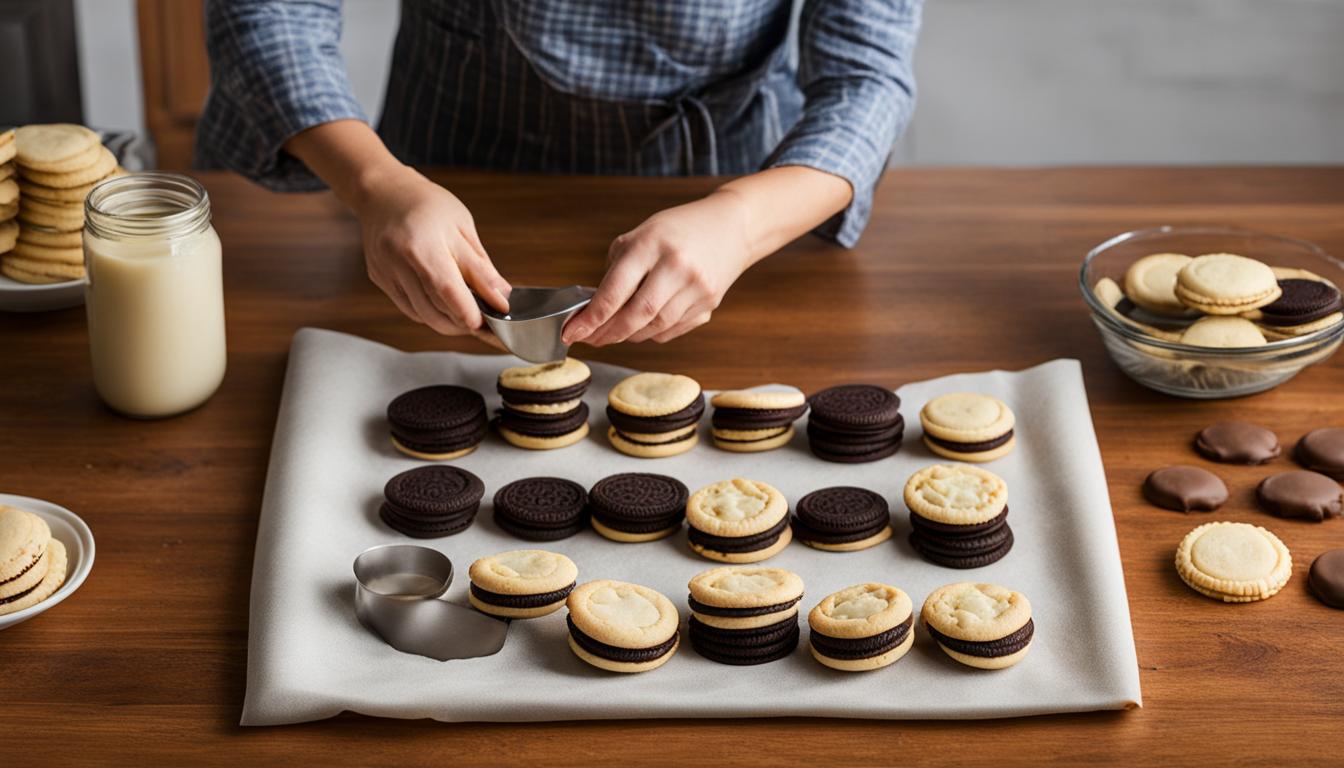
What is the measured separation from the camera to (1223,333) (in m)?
1.36

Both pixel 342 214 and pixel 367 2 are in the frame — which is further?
pixel 367 2

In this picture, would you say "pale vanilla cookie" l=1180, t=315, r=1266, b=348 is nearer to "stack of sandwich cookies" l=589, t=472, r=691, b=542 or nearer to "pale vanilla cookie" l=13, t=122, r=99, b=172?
"stack of sandwich cookies" l=589, t=472, r=691, b=542

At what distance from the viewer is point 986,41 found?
4.13 metres

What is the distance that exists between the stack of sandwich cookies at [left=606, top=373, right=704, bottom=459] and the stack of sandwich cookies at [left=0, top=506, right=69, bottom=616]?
497 mm

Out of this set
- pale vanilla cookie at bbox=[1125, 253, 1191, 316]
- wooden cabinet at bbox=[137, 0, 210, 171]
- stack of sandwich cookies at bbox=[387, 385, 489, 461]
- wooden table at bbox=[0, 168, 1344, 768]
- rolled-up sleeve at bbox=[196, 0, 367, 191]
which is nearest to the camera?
wooden table at bbox=[0, 168, 1344, 768]

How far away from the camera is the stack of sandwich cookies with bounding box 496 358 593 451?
132 centimetres

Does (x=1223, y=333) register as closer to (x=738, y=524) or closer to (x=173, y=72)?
(x=738, y=524)

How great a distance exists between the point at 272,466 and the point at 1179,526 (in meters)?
0.81

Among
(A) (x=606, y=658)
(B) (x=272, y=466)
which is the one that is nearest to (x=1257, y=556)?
(A) (x=606, y=658)

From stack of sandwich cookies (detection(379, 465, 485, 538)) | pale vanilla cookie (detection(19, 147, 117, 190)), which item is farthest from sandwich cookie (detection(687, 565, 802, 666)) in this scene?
pale vanilla cookie (detection(19, 147, 117, 190))

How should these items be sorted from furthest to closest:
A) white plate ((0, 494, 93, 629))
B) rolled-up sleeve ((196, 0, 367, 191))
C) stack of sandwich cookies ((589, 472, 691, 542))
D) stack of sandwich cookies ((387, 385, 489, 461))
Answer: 1. rolled-up sleeve ((196, 0, 367, 191))
2. stack of sandwich cookies ((387, 385, 489, 461))
3. stack of sandwich cookies ((589, 472, 691, 542))
4. white plate ((0, 494, 93, 629))

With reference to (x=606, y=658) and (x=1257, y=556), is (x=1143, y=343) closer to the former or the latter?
(x=1257, y=556)

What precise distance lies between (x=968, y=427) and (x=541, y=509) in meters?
0.40

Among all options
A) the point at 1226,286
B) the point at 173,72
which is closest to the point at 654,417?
the point at 1226,286
